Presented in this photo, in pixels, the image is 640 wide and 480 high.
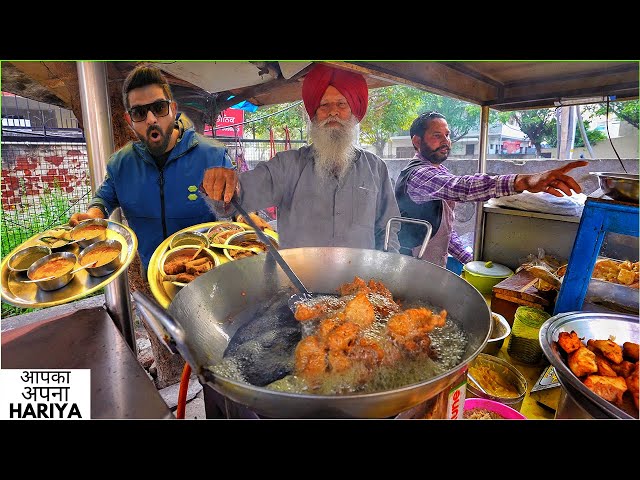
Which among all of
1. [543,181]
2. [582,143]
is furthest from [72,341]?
[582,143]

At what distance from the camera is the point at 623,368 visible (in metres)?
1.00

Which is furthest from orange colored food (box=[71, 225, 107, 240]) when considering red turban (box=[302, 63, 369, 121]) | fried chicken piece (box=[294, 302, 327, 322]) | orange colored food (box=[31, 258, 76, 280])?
red turban (box=[302, 63, 369, 121])

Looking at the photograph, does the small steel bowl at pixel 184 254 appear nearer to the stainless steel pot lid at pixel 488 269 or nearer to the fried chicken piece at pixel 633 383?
the stainless steel pot lid at pixel 488 269

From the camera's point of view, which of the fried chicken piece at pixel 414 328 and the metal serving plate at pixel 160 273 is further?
the metal serving plate at pixel 160 273

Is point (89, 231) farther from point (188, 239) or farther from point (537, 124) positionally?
point (537, 124)

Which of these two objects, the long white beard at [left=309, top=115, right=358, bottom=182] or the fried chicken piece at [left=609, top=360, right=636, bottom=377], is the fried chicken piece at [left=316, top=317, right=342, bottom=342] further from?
the long white beard at [left=309, top=115, right=358, bottom=182]

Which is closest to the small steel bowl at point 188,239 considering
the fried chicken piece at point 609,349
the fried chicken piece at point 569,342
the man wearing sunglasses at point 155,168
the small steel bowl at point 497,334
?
the man wearing sunglasses at point 155,168

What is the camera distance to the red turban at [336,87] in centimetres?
150

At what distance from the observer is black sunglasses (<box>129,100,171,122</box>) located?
4.83 ft

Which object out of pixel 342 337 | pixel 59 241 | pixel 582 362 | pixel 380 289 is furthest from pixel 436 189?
pixel 59 241

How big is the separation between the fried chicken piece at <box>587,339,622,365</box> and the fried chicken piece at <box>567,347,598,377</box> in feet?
0.27
